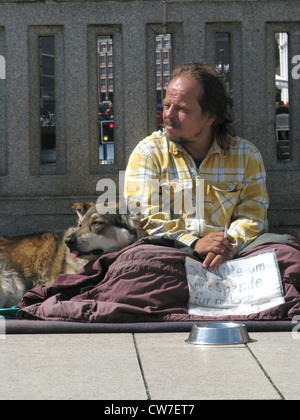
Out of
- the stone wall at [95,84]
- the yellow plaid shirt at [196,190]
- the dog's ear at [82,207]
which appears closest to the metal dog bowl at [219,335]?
the yellow plaid shirt at [196,190]

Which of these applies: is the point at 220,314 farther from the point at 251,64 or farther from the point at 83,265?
the point at 251,64

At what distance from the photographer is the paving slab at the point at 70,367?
3.08 meters

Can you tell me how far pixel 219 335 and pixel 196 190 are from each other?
132cm

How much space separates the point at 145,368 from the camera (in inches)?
137

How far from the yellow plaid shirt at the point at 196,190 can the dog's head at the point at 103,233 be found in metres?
0.14

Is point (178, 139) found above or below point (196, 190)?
above

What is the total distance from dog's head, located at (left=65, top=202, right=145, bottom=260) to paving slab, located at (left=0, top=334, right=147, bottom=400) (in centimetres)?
86

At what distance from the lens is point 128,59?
584 cm

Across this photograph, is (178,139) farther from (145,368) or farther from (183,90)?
(145,368)

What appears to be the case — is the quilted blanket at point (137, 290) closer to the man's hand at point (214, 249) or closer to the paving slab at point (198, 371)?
the man's hand at point (214, 249)

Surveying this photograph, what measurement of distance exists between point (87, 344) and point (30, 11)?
278 centimetres

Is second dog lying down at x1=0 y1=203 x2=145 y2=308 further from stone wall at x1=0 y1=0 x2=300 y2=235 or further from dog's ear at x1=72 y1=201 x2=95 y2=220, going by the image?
stone wall at x1=0 y1=0 x2=300 y2=235

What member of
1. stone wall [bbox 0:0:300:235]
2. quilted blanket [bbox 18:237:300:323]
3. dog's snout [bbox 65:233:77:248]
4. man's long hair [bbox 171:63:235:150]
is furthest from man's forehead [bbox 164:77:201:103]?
dog's snout [bbox 65:233:77:248]

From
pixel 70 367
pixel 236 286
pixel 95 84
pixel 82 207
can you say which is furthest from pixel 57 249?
pixel 70 367
